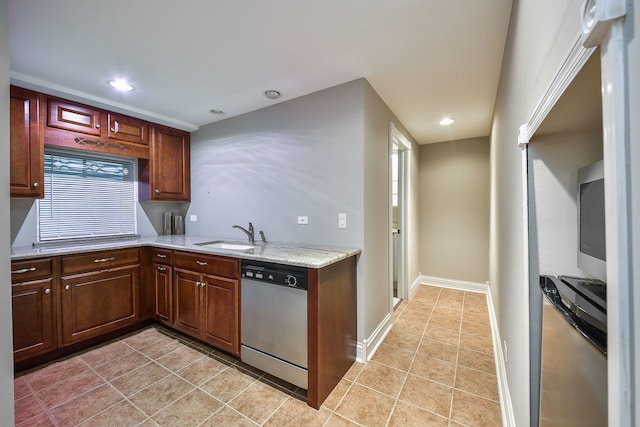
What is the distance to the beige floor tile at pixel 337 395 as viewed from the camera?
171cm

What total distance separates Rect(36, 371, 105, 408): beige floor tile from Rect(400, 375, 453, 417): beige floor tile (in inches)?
89.1

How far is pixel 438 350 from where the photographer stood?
2.36 metres

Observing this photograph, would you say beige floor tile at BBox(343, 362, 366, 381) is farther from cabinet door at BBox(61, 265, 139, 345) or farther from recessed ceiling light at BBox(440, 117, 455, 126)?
recessed ceiling light at BBox(440, 117, 455, 126)

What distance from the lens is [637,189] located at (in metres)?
0.37

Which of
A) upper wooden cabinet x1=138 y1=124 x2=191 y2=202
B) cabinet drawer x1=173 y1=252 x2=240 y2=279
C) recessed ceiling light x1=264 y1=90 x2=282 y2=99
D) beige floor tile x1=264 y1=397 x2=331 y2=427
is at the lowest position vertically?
beige floor tile x1=264 y1=397 x2=331 y2=427

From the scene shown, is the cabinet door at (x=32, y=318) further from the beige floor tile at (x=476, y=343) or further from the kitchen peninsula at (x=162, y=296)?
the beige floor tile at (x=476, y=343)

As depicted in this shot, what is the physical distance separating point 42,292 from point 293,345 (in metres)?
2.18

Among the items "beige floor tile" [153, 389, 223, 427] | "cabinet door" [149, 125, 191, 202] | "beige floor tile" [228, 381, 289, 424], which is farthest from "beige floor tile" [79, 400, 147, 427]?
"cabinet door" [149, 125, 191, 202]

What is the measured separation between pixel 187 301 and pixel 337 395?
159 cm

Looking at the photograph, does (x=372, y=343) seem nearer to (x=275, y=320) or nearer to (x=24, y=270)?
(x=275, y=320)

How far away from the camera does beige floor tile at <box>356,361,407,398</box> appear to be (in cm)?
185

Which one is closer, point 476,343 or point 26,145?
point 26,145

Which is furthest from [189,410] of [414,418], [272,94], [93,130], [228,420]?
[93,130]

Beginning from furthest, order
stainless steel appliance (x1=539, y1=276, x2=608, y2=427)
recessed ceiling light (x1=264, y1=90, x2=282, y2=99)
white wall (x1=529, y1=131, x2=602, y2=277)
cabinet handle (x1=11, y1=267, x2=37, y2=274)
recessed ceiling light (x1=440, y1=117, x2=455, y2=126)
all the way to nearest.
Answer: recessed ceiling light (x1=440, y1=117, x2=455, y2=126), recessed ceiling light (x1=264, y1=90, x2=282, y2=99), cabinet handle (x1=11, y1=267, x2=37, y2=274), white wall (x1=529, y1=131, x2=602, y2=277), stainless steel appliance (x1=539, y1=276, x2=608, y2=427)
